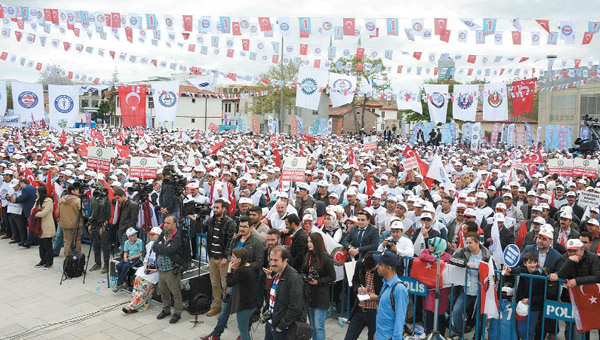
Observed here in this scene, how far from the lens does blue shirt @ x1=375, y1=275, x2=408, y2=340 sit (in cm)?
452

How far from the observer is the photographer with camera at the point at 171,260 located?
23.5 feet

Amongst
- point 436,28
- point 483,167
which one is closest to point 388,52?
point 436,28

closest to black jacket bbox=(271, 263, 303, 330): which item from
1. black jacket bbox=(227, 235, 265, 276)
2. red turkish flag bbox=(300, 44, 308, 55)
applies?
black jacket bbox=(227, 235, 265, 276)

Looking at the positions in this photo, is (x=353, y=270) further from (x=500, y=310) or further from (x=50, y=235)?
(x=50, y=235)

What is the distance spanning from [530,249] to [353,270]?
2.42m

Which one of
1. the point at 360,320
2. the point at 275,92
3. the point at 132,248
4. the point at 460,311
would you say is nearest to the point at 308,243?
the point at 360,320

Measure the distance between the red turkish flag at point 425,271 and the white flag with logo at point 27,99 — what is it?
56.0 feet

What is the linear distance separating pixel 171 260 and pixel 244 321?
195 cm

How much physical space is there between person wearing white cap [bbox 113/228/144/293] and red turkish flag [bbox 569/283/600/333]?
21.7 ft

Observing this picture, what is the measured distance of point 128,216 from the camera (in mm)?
9203

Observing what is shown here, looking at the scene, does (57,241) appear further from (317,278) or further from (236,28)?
(236,28)

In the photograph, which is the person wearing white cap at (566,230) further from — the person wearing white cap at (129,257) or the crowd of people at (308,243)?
the person wearing white cap at (129,257)

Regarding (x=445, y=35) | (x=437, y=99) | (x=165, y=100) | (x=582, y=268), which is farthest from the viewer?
(x=437, y=99)

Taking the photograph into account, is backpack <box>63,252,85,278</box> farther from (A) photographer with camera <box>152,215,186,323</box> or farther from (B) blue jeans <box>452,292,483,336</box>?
(B) blue jeans <box>452,292,483,336</box>
